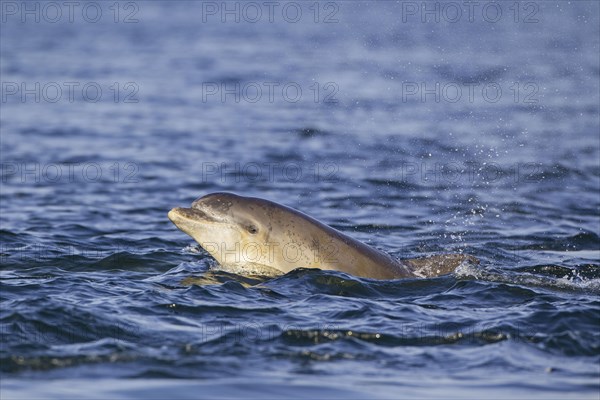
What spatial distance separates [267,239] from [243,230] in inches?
10.8

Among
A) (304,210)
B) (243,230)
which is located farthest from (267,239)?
(304,210)

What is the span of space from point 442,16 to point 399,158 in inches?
1738

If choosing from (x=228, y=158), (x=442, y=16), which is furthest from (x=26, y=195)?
(x=442, y=16)

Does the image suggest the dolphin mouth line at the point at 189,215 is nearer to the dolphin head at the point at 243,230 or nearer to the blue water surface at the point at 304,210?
the dolphin head at the point at 243,230

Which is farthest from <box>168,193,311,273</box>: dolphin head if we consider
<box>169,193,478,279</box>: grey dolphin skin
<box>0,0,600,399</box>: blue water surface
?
<box>0,0,600,399</box>: blue water surface

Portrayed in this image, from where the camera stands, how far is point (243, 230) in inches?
478

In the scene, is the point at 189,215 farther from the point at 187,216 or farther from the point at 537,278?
the point at 537,278

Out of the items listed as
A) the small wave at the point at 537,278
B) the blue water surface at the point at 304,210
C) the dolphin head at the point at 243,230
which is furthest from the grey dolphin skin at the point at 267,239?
the small wave at the point at 537,278

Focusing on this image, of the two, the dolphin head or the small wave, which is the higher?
the dolphin head

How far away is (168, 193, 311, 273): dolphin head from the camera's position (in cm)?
1212

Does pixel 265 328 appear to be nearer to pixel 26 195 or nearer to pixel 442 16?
pixel 26 195

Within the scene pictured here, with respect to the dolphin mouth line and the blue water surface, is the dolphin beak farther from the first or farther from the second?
the blue water surface

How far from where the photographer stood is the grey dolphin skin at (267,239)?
12.1 metres

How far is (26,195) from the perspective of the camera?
19047 millimetres
